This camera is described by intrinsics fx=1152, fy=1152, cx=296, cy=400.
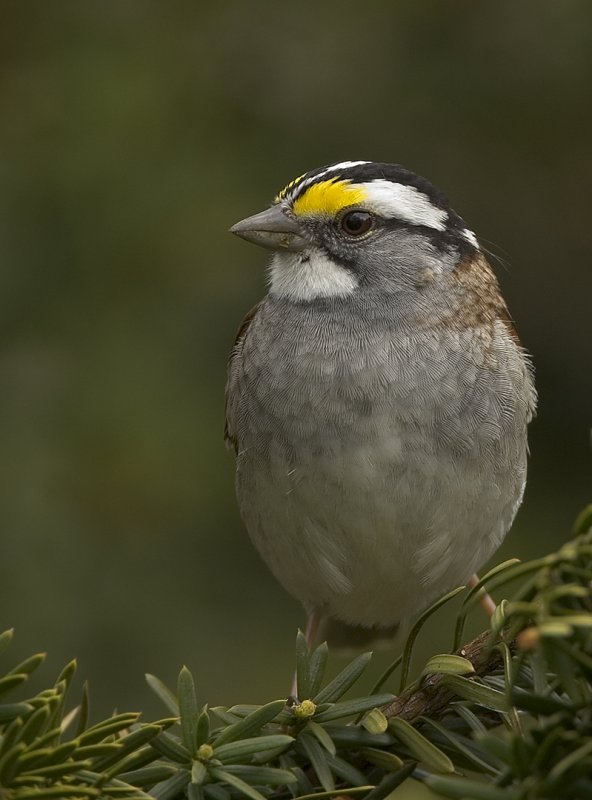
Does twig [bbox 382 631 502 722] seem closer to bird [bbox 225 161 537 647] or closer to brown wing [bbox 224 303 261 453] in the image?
bird [bbox 225 161 537 647]

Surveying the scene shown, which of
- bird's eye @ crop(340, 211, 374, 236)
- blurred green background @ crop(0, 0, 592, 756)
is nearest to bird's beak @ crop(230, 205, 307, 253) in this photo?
bird's eye @ crop(340, 211, 374, 236)

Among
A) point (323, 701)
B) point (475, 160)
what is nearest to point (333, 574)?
point (323, 701)

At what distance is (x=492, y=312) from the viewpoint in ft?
11.7

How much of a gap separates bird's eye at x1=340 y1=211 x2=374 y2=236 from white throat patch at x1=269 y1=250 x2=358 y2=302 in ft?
0.39

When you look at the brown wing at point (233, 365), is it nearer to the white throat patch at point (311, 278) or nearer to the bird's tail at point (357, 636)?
the white throat patch at point (311, 278)

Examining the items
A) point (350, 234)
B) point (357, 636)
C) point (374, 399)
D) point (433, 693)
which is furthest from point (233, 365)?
point (433, 693)

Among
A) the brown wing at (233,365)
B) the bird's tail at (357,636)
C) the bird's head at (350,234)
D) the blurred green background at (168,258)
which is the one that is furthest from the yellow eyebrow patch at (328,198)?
the bird's tail at (357,636)

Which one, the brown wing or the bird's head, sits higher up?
the bird's head

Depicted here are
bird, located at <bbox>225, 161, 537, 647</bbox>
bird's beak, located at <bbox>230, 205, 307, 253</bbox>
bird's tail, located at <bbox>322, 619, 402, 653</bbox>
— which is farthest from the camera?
bird's tail, located at <bbox>322, 619, 402, 653</bbox>

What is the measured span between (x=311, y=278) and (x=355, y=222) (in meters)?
0.24

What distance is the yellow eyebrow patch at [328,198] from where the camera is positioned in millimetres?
3553

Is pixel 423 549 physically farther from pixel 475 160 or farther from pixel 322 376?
pixel 475 160

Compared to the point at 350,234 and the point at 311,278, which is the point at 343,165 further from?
the point at 311,278

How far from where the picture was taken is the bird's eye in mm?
3600
